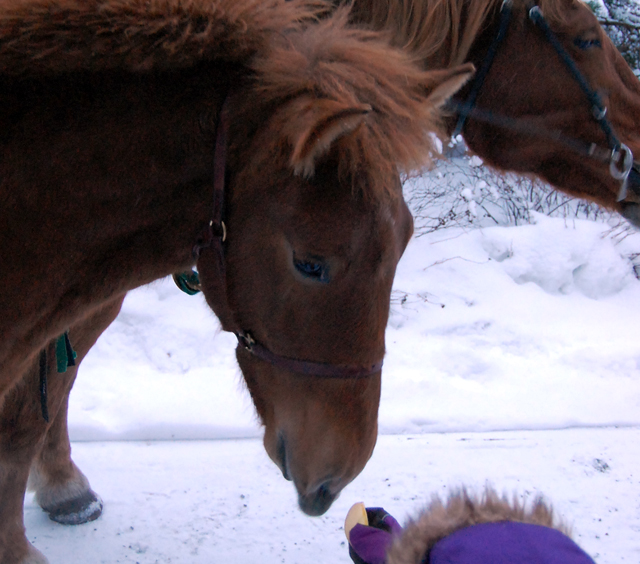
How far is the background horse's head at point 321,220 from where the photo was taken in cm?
111

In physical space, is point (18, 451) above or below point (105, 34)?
below

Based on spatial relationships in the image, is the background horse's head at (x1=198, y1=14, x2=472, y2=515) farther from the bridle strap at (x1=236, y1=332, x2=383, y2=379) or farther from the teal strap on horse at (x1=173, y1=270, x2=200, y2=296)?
the teal strap on horse at (x1=173, y1=270, x2=200, y2=296)

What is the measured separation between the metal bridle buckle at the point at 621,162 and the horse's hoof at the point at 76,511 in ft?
8.26

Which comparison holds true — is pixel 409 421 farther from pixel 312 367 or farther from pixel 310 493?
pixel 312 367

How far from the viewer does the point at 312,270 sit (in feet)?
3.85

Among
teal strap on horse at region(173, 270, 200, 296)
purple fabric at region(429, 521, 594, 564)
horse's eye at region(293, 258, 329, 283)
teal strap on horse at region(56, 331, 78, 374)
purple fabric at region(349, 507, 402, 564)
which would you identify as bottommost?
purple fabric at region(349, 507, 402, 564)

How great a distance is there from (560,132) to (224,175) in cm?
161

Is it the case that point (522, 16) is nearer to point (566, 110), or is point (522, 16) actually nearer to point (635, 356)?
point (566, 110)

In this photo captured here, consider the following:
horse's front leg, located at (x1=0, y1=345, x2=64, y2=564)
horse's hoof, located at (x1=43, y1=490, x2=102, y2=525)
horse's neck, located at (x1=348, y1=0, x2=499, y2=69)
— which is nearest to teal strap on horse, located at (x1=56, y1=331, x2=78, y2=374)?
horse's front leg, located at (x1=0, y1=345, x2=64, y2=564)

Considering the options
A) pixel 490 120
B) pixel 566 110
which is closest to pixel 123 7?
pixel 490 120

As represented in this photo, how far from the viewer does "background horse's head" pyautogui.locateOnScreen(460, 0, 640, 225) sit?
7.04 ft

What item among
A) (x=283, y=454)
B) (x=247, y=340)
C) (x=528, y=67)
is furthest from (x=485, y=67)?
(x=283, y=454)

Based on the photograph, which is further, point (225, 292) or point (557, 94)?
point (557, 94)

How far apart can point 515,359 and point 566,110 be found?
189 centimetres
